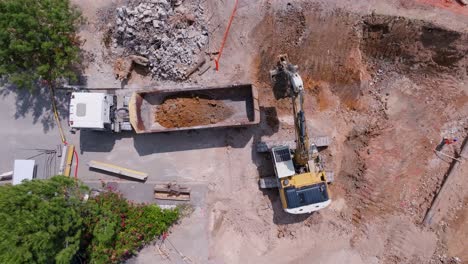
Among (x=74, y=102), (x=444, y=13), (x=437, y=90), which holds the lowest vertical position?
(x=74, y=102)

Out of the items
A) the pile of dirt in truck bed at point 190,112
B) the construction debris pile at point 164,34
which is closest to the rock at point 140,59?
the construction debris pile at point 164,34

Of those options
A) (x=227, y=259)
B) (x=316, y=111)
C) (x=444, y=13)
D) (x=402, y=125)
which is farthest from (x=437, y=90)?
(x=227, y=259)

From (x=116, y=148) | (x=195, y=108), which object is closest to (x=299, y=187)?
(x=195, y=108)

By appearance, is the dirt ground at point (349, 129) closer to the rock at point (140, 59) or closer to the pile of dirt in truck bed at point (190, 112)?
the pile of dirt in truck bed at point (190, 112)

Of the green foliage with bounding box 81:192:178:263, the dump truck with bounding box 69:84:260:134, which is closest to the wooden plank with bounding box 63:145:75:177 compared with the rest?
the dump truck with bounding box 69:84:260:134

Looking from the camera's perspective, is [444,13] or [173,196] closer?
[444,13]

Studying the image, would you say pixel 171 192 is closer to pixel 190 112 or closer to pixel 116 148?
pixel 116 148

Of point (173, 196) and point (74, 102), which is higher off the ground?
point (74, 102)

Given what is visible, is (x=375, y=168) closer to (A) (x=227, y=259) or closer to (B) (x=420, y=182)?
(B) (x=420, y=182)
